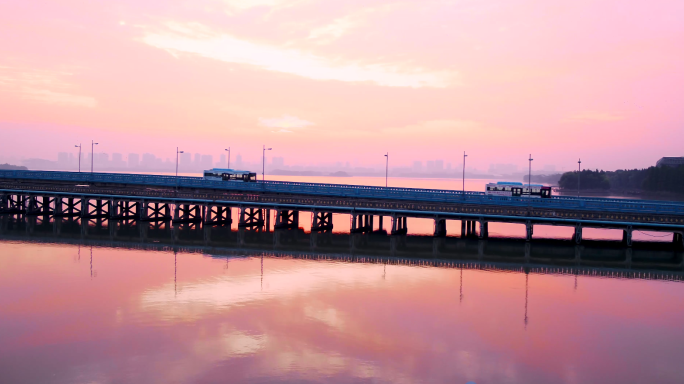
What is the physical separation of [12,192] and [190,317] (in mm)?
57788

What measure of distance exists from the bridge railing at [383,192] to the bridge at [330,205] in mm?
77

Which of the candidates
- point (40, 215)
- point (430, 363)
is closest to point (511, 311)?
→ point (430, 363)

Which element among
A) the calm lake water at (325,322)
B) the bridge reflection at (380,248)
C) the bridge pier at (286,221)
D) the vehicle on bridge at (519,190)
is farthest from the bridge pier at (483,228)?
the bridge pier at (286,221)

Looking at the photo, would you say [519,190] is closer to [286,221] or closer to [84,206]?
[286,221]

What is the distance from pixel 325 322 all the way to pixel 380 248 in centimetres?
2501

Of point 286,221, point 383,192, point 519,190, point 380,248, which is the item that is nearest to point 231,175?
point 286,221

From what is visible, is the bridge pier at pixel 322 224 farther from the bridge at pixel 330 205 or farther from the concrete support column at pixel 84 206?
the concrete support column at pixel 84 206

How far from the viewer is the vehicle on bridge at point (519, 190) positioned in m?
65.7

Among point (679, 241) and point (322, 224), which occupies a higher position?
point (322, 224)

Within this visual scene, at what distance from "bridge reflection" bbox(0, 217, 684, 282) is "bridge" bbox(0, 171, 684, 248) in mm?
2163

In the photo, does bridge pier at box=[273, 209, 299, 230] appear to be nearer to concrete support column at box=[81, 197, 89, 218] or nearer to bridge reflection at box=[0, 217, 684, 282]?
bridge reflection at box=[0, 217, 684, 282]

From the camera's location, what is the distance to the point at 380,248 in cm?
5056

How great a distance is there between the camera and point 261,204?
60.2 m

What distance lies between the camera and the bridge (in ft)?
172
